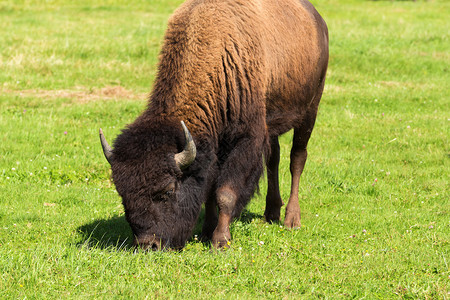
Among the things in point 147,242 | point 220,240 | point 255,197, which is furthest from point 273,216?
point 147,242

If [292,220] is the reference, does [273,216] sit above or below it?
below

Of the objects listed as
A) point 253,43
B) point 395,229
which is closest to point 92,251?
point 253,43

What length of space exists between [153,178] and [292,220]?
254 centimetres

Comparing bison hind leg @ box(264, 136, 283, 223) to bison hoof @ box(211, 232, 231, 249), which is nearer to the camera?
bison hoof @ box(211, 232, 231, 249)

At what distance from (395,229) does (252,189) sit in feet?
5.94

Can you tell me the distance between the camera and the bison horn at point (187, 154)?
5238mm

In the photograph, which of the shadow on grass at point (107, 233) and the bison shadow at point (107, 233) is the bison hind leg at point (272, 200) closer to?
the bison shadow at point (107, 233)

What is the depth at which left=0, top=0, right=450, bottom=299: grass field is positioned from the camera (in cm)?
478

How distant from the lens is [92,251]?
5.17 m

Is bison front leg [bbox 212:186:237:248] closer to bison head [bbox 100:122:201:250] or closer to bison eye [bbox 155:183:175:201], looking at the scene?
bison head [bbox 100:122:201:250]

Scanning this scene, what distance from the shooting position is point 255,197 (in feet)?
21.0

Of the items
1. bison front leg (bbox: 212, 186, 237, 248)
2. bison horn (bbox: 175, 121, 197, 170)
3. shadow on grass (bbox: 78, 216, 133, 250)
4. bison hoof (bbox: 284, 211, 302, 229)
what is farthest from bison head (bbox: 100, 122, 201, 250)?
bison hoof (bbox: 284, 211, 302, 229)

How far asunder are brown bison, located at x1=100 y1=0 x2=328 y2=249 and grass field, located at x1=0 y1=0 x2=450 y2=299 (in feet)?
1.32

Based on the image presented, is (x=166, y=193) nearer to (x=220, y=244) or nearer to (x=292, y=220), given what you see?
(x=220, y=244)
